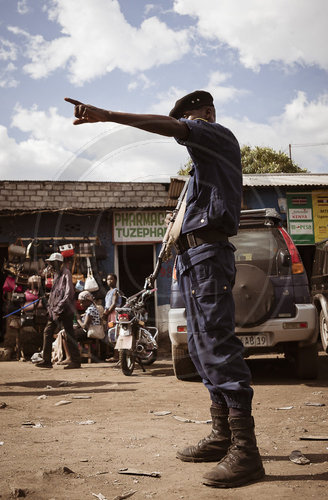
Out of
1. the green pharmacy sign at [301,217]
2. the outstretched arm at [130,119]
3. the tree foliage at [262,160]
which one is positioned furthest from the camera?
the tree foliage at [262,160]

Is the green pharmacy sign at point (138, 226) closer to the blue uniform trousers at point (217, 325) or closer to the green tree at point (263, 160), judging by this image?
the blue uniform trousers at point (217, 325)

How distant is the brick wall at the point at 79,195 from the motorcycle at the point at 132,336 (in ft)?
18.6

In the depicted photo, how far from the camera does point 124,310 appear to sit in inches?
332

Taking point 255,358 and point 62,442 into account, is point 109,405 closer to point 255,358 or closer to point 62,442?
point 62,442

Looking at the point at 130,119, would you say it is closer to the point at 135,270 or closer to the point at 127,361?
the point at 127,361

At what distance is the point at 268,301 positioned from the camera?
6395 mm

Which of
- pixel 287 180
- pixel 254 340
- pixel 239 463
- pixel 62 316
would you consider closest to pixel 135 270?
pixel 287 180

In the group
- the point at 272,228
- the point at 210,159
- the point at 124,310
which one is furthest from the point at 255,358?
the point at 210,159

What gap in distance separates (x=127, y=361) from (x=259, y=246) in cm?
294

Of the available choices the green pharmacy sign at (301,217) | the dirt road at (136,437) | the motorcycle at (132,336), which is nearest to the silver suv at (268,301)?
the dirt road at (136,437)

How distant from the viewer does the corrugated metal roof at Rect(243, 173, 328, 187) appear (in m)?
13.8

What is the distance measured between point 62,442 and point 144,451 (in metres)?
0.71

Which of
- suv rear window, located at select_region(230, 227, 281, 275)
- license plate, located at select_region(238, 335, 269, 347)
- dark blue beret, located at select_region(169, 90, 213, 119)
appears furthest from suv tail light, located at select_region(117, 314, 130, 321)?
dark blue beret, located at select_region(169, 90, 213, 119)

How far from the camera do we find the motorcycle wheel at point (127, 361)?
8.23 m
